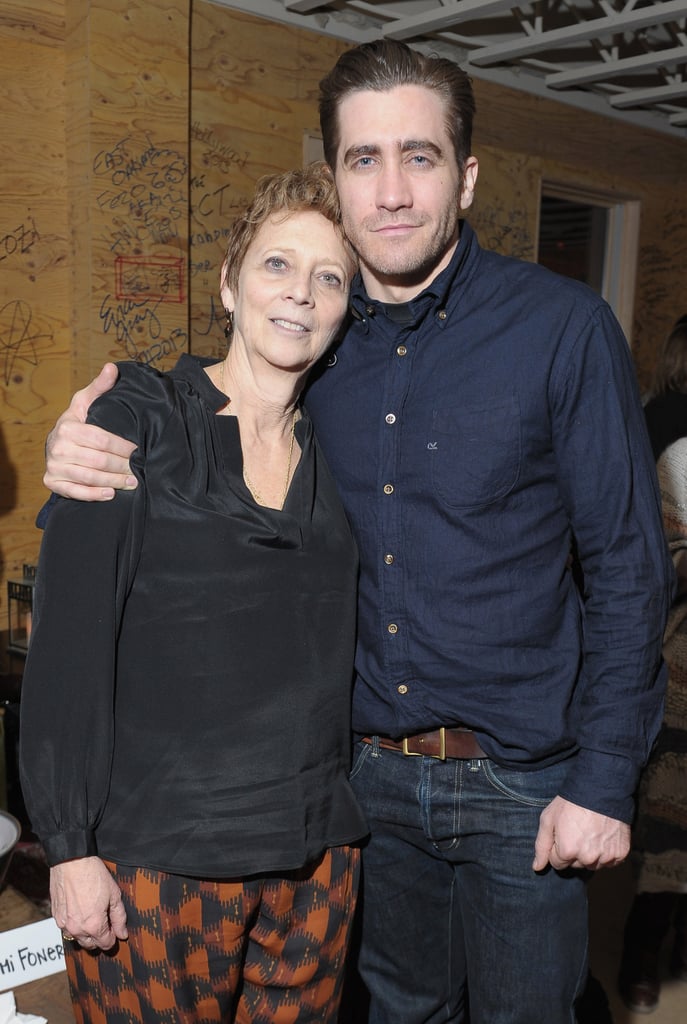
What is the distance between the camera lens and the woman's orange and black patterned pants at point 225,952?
1.28 metres

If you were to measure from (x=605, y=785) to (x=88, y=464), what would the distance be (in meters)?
0.84

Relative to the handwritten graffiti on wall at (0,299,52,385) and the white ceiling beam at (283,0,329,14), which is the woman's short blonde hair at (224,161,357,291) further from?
the white ceiling beam at (283,0,329,14)

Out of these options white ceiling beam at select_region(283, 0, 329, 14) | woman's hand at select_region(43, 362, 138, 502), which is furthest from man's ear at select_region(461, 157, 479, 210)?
white ceiling beam at select_region(283, 0, 329, 14)

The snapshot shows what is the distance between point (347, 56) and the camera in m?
1.55

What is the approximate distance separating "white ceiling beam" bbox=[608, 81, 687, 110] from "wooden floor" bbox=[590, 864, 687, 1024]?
419 cm

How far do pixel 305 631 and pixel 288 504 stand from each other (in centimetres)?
19

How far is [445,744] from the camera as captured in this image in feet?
4.86

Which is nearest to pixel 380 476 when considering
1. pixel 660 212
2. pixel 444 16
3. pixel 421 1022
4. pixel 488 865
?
pixel 488 865

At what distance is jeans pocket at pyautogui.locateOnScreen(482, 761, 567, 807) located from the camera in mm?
1455

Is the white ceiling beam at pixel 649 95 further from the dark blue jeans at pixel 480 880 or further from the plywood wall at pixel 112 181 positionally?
the dark blue jeans at pixel 480 880

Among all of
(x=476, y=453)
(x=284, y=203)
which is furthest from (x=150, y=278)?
(x=476, y=453)

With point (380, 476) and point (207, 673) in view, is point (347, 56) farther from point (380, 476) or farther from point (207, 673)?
point (207, 673)

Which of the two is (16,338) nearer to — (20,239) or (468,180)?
(20,239)

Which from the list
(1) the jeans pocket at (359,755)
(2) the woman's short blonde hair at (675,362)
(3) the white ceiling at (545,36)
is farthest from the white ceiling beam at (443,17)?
(1) the jeans pocket at (359,755)
